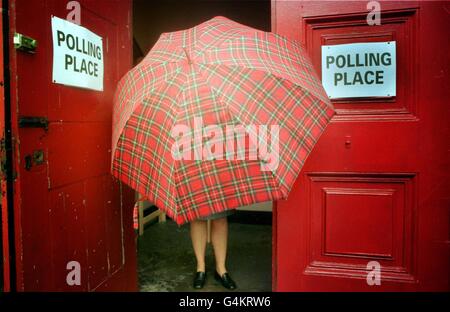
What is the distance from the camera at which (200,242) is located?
9.49 feet

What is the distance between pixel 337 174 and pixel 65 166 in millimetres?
1541

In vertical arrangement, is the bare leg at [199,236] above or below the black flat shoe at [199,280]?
above

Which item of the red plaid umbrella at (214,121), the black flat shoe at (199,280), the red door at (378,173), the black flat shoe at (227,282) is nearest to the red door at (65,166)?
the red plaid umbrella at (214,121)

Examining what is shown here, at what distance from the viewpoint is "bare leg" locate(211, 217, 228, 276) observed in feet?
9.25

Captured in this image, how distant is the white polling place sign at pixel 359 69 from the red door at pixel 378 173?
41mm

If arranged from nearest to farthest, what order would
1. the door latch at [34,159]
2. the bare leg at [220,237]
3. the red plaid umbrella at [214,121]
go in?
the red plaid umbrella at [214,121], the door latch at [34,159], the bare leg at [220,237]

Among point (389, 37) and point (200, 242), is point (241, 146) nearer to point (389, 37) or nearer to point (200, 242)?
point (389, 37)

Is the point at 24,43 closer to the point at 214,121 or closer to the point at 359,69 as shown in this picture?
the point at 214,121

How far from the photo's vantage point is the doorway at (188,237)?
3.17m

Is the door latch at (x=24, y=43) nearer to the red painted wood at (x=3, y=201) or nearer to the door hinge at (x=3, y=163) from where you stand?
the red painted wood at (x=3, y=201)

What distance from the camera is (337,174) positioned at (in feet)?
7.18

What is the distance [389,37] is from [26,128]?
1.97 metres

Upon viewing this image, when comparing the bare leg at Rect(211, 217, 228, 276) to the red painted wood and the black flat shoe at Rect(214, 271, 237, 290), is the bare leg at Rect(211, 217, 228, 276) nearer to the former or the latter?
the black flat shoe at Rect(214, 271, 237, 290)

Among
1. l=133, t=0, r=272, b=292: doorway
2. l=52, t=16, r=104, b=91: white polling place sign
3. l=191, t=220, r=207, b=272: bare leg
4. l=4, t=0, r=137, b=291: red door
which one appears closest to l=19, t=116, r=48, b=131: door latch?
l=4, t=0, r=137, b=291: red door
